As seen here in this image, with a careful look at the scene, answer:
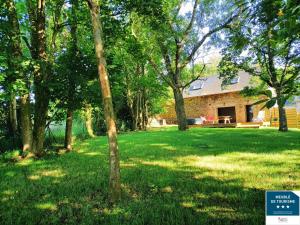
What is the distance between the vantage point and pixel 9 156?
10.3 meters

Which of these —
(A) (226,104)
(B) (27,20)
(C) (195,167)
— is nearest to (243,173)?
(C) (195,167)

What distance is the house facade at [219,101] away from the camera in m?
37.8

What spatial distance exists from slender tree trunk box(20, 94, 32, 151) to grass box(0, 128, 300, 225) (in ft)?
4.78

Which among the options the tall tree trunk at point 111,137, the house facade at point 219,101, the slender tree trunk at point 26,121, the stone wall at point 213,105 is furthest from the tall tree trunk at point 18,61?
the stone wall at point 213,105

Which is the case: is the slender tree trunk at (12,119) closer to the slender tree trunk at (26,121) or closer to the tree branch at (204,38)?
the slender tree trunk at (26,121)

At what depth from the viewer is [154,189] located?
556 centimetres

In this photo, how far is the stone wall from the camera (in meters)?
38.2

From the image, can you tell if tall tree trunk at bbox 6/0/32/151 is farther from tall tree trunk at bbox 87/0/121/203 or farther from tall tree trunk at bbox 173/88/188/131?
tall tree trunk at bbox 173/88/188/131

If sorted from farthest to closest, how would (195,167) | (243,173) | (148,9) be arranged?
(148,9)
(195,167)
(243,173)

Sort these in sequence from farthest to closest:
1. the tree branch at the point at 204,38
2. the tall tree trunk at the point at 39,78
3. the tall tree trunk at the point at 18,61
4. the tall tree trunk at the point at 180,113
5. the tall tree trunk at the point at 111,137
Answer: the tall tree trunk at the point at 180,113 < the tree branch at the point at 204,38 < the tall tree trunk at the point at 39,78 < the tall tree trunk at the point at 18,61 < the tall tree trunk at the point at 111,137

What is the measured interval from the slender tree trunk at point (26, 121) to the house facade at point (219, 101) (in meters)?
28.9

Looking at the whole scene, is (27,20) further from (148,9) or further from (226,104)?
(226,104)

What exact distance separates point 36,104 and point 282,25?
9.53 m

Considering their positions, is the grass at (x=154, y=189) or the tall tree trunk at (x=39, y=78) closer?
the grass at (x=154, y=189)
